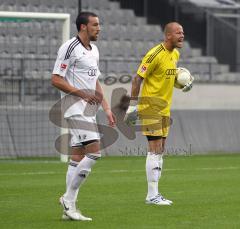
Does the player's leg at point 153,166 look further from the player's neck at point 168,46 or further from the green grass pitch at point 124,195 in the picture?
the player's neck at point 168,46

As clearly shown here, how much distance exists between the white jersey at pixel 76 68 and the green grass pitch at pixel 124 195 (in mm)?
1263

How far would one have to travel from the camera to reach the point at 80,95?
9234 millimetres

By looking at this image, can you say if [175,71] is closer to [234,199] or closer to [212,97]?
[234,199]

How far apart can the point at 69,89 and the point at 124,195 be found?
118 inches

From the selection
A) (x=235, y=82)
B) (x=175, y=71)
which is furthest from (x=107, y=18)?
(x=175, y=71)

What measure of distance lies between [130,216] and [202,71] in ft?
56.0

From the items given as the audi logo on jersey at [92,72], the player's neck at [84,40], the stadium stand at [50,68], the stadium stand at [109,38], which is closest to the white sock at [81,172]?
the audi logo on jersey at [92,72]

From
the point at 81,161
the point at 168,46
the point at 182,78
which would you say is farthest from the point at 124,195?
the point at 81,161

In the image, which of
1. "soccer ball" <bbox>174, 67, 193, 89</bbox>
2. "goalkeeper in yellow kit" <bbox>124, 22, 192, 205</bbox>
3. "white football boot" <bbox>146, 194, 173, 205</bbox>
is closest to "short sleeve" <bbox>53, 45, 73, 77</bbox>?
"goalkeeper in yellow kit" <bbox>124, 22, 192, 205</bbox>

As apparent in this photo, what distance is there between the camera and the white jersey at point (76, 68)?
9320 millimetres

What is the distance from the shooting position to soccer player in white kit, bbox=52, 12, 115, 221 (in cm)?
923

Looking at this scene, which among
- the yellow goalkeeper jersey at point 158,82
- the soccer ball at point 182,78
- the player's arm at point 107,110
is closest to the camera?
the player's arm at point 107,110

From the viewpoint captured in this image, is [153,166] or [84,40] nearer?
[84,40]

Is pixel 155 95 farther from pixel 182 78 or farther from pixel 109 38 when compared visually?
pixel 109 38
